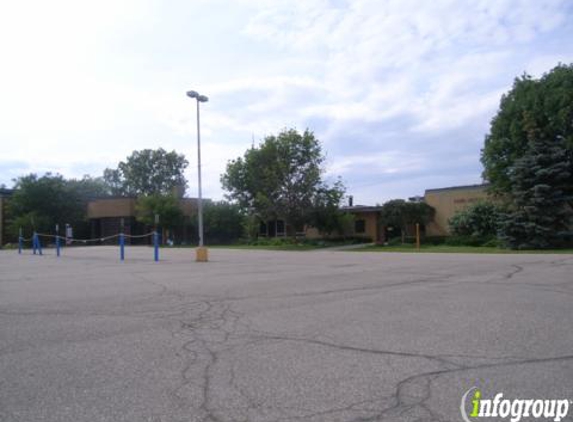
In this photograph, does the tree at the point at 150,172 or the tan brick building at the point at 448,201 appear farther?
the tree at the point at 150,172

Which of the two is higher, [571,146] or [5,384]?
[571,146]

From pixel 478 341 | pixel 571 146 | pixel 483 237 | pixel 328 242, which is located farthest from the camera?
pixel 328 242

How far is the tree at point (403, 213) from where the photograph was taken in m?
40.7

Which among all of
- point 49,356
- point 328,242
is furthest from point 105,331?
point 328,242

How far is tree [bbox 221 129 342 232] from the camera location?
40438 millimetres

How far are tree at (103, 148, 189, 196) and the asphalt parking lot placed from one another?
8234 centimetres

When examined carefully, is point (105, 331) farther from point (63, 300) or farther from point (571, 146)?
point (571, 146)

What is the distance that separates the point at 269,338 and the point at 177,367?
1.60 m

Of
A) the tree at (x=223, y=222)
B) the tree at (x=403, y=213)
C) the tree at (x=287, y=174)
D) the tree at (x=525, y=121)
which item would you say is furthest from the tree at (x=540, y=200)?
the tree at (x=223, y=222)

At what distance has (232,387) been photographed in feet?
15.6

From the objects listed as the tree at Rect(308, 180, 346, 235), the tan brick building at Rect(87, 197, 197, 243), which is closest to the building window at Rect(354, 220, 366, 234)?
the tree at Rect(308, 180, 346, 235)

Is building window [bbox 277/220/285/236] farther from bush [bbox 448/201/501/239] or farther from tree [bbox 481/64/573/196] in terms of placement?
tree [bbox 481/64/573/196]

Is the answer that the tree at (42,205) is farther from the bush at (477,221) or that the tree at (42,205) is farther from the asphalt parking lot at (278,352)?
the asphalt parking lot at (278,352)

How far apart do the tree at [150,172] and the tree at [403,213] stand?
56269 millimetres
